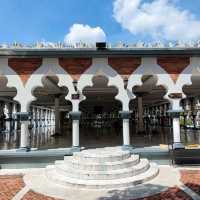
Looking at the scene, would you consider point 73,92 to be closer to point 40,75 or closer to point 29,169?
point 40,75

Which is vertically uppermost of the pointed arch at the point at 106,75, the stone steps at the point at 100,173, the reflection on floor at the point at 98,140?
the pointed arch at the point at 106,75

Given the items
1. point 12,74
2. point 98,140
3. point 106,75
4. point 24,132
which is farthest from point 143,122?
point 12,74

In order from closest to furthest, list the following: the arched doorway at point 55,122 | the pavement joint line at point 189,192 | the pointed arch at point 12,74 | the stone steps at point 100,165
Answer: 1. the pavement joint line at point 189,192
2. the stone steps at point 100,165
3. the pointed arch at point 12,74
4. the arched doorway at point 55,122

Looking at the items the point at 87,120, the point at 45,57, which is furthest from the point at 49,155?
the point at 87,120

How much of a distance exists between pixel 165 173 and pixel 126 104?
3.07m

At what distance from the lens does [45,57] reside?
1022 cm

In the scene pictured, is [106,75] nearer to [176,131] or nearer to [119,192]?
[176,131]

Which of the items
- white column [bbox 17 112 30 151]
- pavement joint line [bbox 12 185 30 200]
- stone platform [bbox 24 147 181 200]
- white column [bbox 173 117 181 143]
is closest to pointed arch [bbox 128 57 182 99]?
white column [bbox 173 117 181 143]

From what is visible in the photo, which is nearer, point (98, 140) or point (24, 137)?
point (24, 137)

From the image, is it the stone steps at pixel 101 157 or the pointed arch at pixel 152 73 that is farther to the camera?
the pointed arch at pixel 152 73

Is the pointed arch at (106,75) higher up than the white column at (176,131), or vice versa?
the pointed arch at (106,75)

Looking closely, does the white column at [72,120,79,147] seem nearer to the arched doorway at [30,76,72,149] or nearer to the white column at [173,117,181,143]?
the arched doorway at [30,76,72,149]

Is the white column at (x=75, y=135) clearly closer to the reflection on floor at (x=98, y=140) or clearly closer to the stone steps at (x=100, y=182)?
the reflection on floor at (x=98, y=140)

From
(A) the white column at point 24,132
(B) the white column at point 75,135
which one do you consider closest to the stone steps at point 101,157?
(B) the white column at point 75,135
